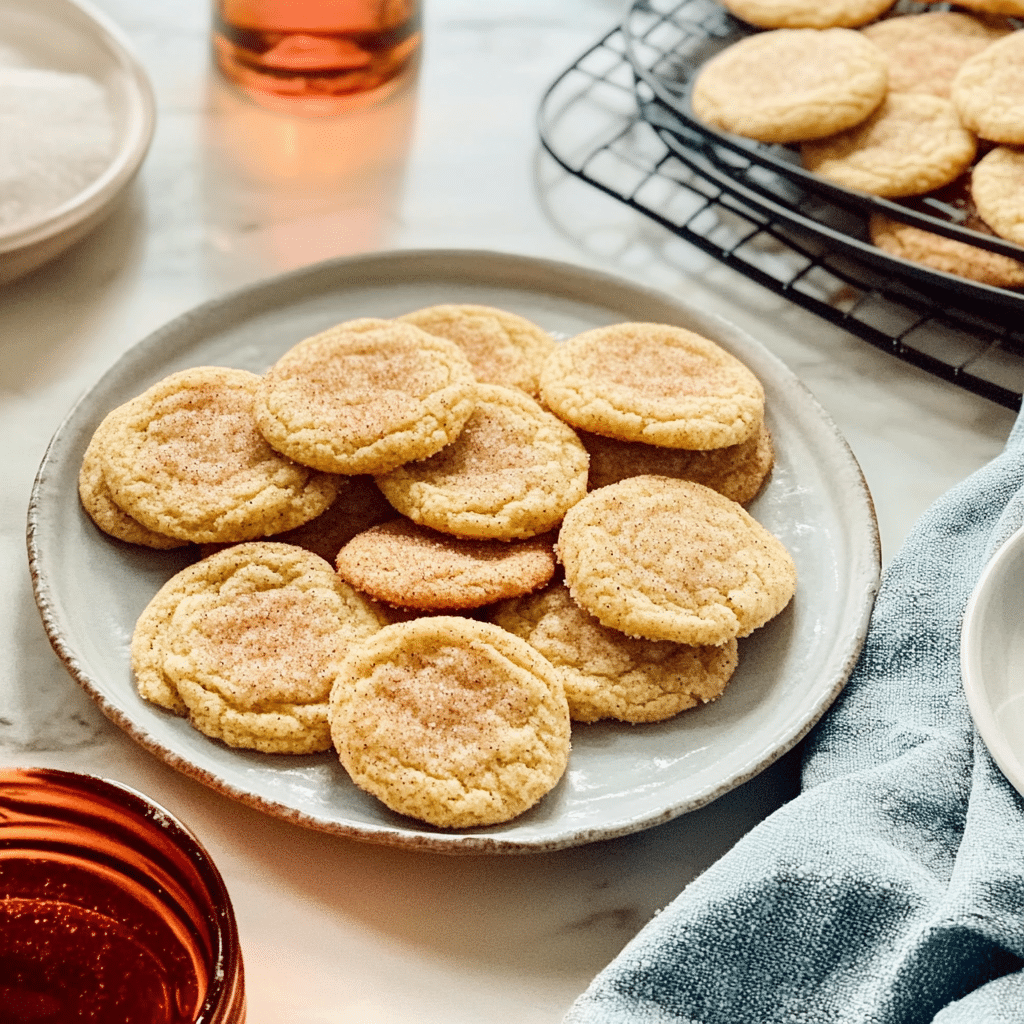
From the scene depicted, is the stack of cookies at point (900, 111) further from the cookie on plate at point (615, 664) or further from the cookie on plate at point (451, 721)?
the cookie on plate at point (451, 721)

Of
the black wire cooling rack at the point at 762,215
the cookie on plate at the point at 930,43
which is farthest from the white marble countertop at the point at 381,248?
the cookie on plate at the point at 930,43

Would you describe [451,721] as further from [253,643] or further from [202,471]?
[202,471]

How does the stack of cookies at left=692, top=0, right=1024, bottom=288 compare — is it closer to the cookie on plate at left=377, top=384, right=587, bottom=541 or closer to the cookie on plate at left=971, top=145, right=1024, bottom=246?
the cookie on plate at left=971, top=145, right=1024, bottom=246

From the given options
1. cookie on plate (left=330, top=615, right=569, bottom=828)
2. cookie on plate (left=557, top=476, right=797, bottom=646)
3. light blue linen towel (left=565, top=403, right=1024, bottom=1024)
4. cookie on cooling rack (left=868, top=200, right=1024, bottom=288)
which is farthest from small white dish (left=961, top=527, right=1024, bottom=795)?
cookie on cooling rack (left=868, top=200, right=1024, bottom=288)

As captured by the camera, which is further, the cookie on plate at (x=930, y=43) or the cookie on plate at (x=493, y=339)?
the cookie on plate at (x=930, y=43)

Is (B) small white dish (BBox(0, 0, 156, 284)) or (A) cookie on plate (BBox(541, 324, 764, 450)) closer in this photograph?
(A) cookie on plate (BBox(541, 324, 764, 450))

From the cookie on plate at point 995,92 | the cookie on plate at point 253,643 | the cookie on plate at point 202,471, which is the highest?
the cookie on plate at point 995,92

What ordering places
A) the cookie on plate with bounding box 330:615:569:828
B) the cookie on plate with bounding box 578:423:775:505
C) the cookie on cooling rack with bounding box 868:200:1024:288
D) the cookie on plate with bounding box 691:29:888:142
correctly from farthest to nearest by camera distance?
the cookie on plate with bounding box 691:29:888:142, the cookie on cooling rack with bounding box 868:200:1024:288, the cookie on plate with bounding box 578:423:775:505, the cookie on plate with bounding box 330:615:569:828

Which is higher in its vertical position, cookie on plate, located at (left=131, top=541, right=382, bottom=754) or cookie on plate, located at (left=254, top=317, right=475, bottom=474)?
cookie on plate, located at (left=254, top=317, right=475, bottom=474)
